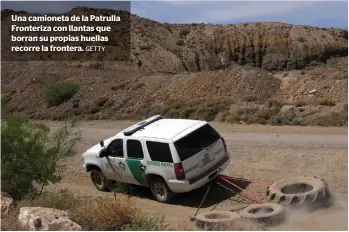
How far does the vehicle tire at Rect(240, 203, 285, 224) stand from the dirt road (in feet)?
0.65

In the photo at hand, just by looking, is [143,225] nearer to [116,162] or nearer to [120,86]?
[116,162]

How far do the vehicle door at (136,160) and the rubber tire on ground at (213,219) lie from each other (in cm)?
214

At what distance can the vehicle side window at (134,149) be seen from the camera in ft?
41.4

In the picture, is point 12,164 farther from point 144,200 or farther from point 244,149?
point 244,149

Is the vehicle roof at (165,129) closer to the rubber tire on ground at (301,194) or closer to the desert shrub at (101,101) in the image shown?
the rubber tire on ground at (301,194)

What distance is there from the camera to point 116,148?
Answer: 13297 millimetres

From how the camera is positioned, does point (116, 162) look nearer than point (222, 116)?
Yes

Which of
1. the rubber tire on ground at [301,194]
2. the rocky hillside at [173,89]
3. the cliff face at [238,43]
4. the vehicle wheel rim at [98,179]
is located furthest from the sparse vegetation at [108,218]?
the cliff face at [238,43]

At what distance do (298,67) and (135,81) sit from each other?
147 ft

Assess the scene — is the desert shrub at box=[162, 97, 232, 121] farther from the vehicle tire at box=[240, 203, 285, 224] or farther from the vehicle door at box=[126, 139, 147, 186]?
the vehicle tire at box=[240, 203, 285, 224]

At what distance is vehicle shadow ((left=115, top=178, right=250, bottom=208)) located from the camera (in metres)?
12.7

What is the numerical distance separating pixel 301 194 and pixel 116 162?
4.73 metres

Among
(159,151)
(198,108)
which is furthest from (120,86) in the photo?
(159,151)

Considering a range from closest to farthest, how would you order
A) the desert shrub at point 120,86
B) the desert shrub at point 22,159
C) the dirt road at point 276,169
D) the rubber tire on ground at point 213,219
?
the rubber tire on ground at point 213,219, the dirt road at point 276,169, the desert shrub at point 22,159, the desert shrub at point 120,86
